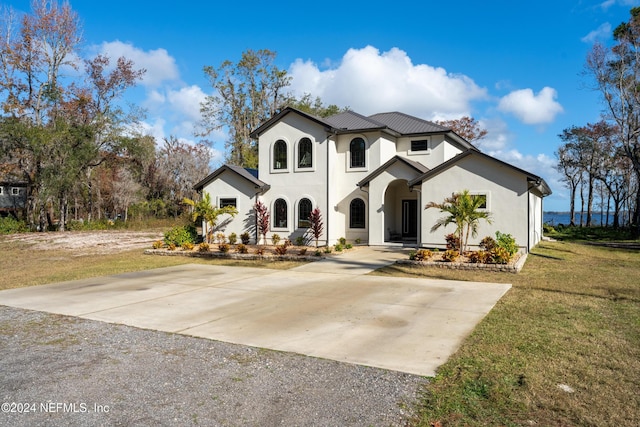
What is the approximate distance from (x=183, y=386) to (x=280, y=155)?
1885 cm

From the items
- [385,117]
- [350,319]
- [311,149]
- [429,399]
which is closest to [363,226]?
[311,149]

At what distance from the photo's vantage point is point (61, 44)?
114 feet

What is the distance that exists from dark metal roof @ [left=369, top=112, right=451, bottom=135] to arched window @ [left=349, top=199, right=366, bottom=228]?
4.72m

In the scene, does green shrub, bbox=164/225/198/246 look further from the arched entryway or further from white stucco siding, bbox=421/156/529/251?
white stucco siding, bbox=421/156/529/251

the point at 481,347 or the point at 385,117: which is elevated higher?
the point at 385,117

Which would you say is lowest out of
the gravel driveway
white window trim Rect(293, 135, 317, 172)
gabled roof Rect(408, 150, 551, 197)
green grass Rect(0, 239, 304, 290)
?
the gravel driveway

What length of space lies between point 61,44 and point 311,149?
2625 cm

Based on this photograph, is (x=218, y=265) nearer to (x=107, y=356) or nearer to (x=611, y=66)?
(x=107, y=356)

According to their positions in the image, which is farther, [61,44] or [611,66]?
[61,44]

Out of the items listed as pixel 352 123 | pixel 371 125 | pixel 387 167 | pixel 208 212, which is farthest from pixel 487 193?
pixel 208 212

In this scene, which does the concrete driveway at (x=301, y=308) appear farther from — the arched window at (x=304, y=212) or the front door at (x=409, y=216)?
the front door at (x=409, y=216)

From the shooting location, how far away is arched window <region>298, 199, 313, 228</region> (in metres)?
22.0

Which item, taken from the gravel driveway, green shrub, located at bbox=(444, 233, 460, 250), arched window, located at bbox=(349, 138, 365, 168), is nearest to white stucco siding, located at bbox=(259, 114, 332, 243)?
arched window, located at bbox=(349, 138, 365, 168)

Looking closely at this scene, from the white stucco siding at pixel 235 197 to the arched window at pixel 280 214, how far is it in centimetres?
122
